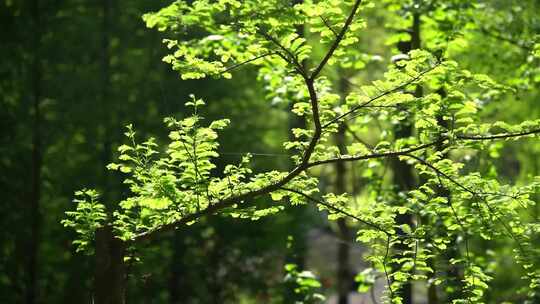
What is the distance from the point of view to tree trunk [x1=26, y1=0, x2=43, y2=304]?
9.66 metres

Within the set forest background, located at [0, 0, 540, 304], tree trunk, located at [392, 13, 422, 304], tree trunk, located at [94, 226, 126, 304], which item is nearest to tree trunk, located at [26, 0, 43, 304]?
forest background, located at [0, 0, 540, 304]

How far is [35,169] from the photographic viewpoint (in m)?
9.79

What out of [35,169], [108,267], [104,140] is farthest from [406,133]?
[35,169]

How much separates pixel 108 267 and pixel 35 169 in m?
6.77

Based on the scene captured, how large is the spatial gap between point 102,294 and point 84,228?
0.36 m

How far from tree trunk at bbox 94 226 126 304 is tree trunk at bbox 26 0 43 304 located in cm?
663

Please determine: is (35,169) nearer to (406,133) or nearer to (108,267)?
(406,133)

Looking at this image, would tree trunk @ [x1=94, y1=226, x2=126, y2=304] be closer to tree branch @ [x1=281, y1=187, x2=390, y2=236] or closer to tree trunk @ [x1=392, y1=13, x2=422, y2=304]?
tree branch @ [x1=281, y1=187, x2=390, y2=236]

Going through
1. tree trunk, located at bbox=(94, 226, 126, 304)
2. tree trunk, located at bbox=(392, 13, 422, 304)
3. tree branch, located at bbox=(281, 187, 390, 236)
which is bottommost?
tree trunk, located at bbox=(94, 226, 126, 304)

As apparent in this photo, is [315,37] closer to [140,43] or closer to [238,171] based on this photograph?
[140,43]

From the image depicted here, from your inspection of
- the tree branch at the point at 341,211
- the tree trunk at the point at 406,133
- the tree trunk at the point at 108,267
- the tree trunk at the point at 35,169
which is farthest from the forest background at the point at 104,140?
the tree branch at the point at 341,211

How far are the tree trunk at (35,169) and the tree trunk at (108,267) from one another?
6.63m

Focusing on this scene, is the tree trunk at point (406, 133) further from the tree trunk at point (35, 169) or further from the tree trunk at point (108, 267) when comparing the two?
the tree trunk at point (35, 169)

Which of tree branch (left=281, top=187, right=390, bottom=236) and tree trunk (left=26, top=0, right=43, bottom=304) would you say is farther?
tree trunk (left=26, top=0, right=43, bottom=304)
